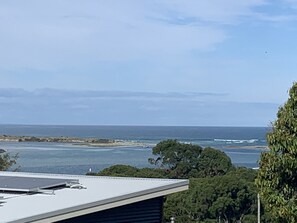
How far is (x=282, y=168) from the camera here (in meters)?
13.2

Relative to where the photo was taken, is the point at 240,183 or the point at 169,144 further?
the point at 169,144

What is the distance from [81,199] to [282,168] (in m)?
3.75

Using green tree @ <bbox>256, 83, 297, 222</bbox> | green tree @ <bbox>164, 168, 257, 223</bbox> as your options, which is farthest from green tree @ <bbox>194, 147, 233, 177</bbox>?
green tree @ <bbox>256, 83, 297, 222</bbox>

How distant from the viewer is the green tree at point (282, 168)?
13.0 m

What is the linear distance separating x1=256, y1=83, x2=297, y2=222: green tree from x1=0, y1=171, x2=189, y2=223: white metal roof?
90.5 inches

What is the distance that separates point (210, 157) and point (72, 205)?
→ 36.7 m

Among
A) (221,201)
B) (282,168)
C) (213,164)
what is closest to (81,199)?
(282,168)

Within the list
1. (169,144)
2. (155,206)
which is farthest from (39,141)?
(155,206)

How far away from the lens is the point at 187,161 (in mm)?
50031

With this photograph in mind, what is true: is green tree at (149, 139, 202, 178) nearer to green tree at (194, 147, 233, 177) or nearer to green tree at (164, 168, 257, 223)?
green tree at (194, 147, 233, 177)

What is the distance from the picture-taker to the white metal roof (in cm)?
1157

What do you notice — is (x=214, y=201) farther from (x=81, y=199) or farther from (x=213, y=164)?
(x=81, y=199)

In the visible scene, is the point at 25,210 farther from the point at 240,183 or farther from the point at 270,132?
the point at 240,183

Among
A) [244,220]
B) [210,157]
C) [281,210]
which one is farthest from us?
[210,157]
